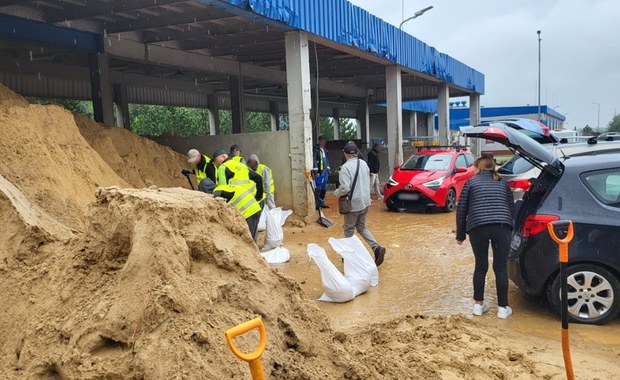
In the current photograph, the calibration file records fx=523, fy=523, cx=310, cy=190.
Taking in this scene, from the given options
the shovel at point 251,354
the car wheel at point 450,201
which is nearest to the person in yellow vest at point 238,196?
the shovel at point 251,354

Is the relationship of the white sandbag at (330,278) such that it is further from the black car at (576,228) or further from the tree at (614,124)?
the tree at (614,124)

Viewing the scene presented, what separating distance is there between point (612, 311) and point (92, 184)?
7.08 meters

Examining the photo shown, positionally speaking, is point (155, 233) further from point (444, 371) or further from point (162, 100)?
point (162, 100)

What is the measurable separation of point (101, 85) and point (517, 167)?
1061 cm

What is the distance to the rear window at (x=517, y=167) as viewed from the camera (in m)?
8.34

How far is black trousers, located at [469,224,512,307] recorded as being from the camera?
5.33m

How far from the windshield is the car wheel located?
0.65 metres

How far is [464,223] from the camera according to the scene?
557cm

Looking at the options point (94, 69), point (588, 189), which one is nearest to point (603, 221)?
point (588, 189)

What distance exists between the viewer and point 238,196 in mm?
7180

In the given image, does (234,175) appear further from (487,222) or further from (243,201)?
(487,222)

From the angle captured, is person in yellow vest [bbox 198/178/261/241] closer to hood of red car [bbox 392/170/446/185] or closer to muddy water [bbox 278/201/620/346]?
muddy water [bbox 278/201/620/346]


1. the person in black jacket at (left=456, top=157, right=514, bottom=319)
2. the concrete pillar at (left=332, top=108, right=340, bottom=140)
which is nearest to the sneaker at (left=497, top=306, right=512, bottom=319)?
the person in black jacket at (left=456, top=157, right=514, bottom=319)

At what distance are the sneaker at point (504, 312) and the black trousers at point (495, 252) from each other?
0.05 metres
